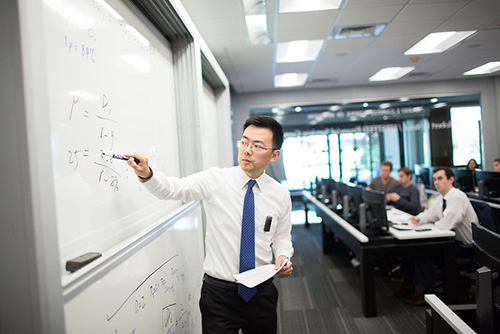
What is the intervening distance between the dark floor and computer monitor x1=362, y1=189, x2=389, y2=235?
29.1 inches

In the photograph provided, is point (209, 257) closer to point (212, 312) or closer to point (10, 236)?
point (212, 312)

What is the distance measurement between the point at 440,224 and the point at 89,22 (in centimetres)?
320

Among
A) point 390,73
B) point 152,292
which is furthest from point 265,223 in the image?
point 390,73

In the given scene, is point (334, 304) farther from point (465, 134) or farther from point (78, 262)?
point (465, 134)

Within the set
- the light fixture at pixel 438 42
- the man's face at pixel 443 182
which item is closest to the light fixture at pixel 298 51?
the light fixture at pixel 438 42

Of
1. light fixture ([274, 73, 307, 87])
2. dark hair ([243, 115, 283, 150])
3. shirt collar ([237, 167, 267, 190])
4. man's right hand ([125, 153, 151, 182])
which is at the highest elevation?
light fixture ([274, 73, 307, 87])

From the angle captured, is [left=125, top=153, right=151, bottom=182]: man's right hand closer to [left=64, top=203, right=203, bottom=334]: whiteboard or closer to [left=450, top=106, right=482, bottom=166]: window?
[left=64, top=203, right=203, bottom=334]: whiteboard

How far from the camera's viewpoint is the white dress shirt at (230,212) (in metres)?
1.50

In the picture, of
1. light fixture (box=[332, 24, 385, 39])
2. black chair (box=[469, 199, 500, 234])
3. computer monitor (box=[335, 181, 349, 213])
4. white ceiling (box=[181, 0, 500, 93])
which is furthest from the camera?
computer monitor (box=[335, 181, 349, 213])

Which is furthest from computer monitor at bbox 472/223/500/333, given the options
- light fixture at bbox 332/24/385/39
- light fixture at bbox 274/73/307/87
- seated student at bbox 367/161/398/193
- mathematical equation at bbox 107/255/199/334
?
light fixture at bbox 274/73/307/87

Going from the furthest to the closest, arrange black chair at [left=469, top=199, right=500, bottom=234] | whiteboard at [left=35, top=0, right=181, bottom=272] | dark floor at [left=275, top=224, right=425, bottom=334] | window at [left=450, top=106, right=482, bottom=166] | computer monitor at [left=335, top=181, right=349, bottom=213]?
window at [left=450, top=106, right=482, bottom=166] → computer monitor at [left=335, top=181, right=349, bottom=213] → black chair at [left=469, top=199, right=500, bottom=234] → dark floor at [left=275, top=224, right=425, bottom=334] → whiteboard at [left=35, top=0, right=181, bottom=272]

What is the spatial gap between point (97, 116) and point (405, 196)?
13.8 ft

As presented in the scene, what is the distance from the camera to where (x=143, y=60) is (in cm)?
170

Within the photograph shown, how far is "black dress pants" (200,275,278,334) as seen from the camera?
1456 mm
